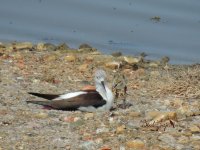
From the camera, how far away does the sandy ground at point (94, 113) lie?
810 cm

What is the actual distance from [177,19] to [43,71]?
540 centimetres

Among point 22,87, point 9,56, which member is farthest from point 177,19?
point 22,87

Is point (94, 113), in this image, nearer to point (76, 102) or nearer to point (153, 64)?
point (76, 102)

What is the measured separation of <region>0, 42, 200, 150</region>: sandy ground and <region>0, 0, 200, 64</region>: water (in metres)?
1.60

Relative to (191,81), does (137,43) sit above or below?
above

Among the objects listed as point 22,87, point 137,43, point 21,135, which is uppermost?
point 137,43

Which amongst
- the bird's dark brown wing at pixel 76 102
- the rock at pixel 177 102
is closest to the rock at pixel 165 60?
the rock at pixel 177 102

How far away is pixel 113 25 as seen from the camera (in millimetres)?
16062

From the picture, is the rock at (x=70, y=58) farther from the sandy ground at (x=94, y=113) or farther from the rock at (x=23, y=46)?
the rock at (x=23, y=46)

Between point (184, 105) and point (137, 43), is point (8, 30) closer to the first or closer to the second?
point (137, 43)

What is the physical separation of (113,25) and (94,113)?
275 inches

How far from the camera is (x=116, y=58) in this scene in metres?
13.1

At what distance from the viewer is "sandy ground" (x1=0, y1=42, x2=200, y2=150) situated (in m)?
8.10

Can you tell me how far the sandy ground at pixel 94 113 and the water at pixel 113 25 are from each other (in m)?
1.60
